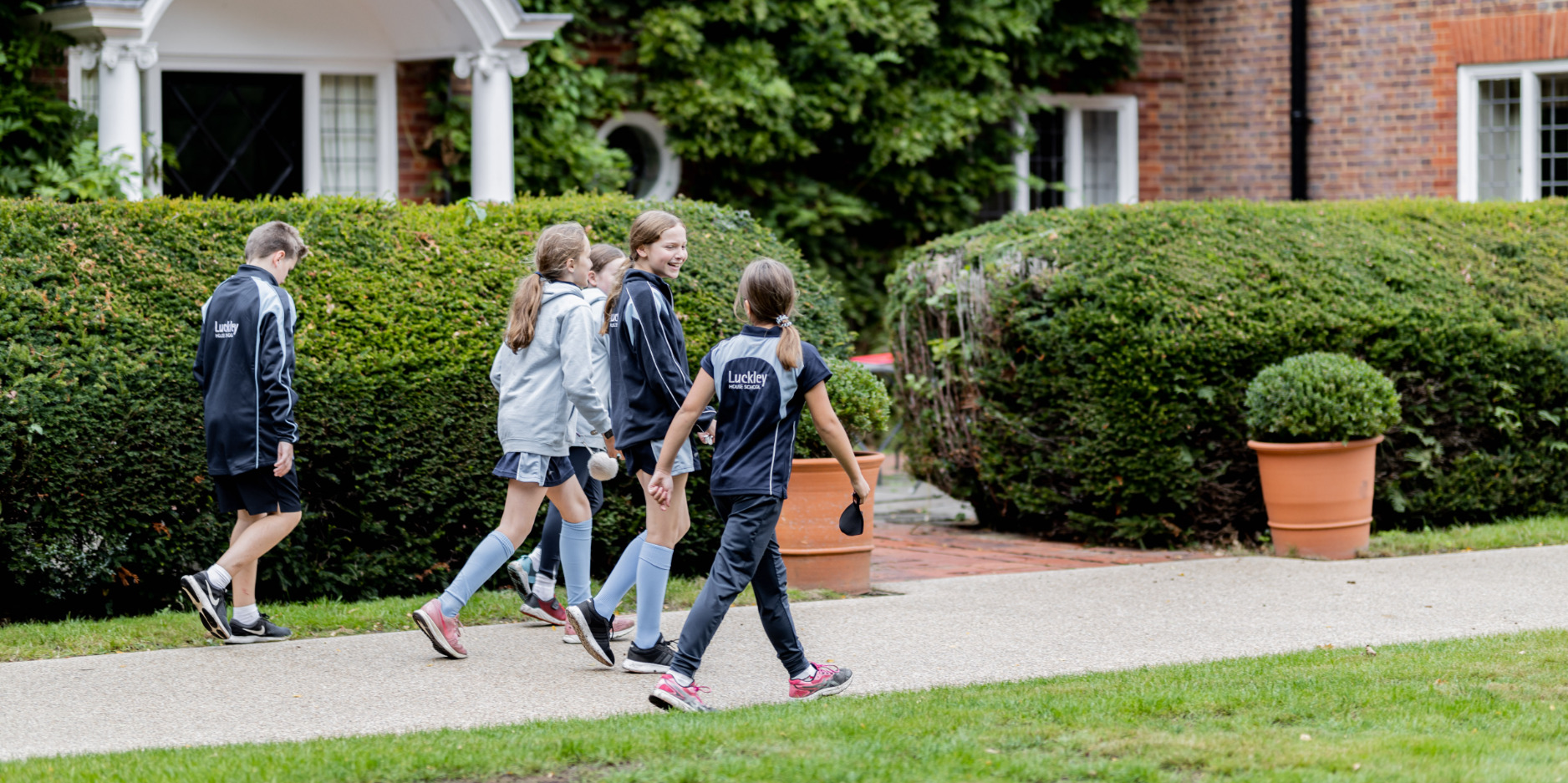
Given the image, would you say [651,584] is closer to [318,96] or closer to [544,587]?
[544,587]

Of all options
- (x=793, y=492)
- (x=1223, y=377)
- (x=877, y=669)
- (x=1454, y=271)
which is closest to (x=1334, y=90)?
(x=1454, y=271)

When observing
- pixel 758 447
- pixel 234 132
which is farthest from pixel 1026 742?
pixel 234 132

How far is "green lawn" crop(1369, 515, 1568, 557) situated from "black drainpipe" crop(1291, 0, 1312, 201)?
21.5ft

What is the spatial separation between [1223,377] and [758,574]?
4.27 meters

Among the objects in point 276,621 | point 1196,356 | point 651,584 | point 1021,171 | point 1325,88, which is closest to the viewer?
point 651,584

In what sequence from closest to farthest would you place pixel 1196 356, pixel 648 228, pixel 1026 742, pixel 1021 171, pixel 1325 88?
pixel 1026 742
pixel 648 228
pixel 1196 356
pixel 1325 88
pixel 1021 171

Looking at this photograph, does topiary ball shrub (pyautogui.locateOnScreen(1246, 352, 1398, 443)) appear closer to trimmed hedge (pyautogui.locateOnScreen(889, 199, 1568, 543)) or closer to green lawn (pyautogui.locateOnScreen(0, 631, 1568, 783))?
trimmed hedge (pyautogui.locateOnScreen(889, 199, 1568, 543))

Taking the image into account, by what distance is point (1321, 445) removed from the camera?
27.7 ft

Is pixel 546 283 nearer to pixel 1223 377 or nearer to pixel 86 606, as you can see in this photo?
pixel 86 606

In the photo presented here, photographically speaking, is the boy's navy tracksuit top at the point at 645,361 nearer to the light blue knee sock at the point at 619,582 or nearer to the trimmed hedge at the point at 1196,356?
the light blue knee sock at the point at 619,582

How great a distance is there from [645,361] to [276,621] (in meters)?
2.05

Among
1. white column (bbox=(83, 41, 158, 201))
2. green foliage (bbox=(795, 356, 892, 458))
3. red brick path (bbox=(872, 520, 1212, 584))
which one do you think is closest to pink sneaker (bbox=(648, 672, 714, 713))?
green foliage (bbox=(795, 356, 892, 458))

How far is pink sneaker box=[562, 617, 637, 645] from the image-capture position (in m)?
6.40

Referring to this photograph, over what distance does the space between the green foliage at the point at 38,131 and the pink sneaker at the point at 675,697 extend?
23.1 feet
